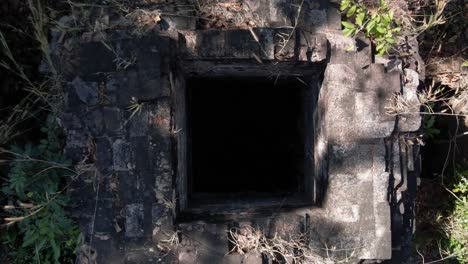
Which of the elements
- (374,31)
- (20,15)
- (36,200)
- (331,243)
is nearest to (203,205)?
(331,243)

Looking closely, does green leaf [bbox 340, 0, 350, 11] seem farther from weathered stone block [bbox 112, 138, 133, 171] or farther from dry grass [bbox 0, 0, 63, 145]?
dry grass [bbox 0, 0, 63, 145]

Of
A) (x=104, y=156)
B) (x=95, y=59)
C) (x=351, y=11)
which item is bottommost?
(x=104, y=156)

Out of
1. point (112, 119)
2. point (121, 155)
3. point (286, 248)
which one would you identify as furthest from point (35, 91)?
point (286, 248)

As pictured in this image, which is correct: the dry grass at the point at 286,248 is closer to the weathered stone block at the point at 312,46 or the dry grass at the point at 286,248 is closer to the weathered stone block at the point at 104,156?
the weathered stone block at the point at 104,156

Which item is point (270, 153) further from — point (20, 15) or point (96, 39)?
point (20, 15)

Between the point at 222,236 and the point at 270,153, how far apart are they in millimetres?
2263

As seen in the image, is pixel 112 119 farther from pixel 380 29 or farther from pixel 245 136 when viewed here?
pixel 245 136

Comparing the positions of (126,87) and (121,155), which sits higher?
(126,87)

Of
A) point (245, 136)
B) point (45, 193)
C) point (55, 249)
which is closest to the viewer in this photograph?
point (45, 193)

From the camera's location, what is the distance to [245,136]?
5082mm

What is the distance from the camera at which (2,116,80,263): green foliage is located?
307 centimetres

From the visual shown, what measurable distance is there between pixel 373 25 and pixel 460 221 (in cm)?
238

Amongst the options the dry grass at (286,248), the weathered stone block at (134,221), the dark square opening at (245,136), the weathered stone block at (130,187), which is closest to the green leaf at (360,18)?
the dark square opening at (245,136)

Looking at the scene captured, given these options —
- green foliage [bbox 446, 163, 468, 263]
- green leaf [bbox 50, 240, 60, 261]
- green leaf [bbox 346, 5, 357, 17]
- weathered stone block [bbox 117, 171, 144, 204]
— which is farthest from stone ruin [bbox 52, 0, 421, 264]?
green foliage [bbox 446, 163, 468, 263]
